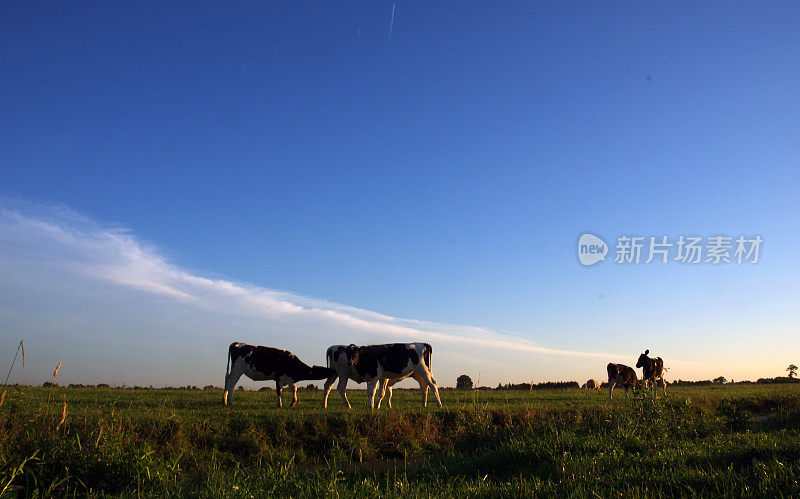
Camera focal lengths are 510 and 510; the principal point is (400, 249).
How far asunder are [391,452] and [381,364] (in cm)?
611

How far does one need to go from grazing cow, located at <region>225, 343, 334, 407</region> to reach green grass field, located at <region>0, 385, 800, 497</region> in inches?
74.3

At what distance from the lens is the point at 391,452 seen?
12.2 m

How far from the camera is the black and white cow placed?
1828 cm

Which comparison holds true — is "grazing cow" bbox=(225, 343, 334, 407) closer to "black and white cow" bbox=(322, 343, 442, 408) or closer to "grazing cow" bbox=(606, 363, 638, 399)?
"black and white cow" bbox=(322, 343, 442, 408)

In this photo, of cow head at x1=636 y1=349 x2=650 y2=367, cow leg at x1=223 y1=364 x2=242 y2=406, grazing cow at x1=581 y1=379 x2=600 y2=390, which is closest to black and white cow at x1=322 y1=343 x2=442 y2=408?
cow leg at x1=223 y1=364 x2=242 y2=406

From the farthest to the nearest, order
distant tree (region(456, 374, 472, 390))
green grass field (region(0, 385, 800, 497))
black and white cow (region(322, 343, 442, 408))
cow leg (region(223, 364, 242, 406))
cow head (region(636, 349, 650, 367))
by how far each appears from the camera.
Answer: distant tree (region(456, 374, 472, 390)) → cow head (region(636, 349, 650, 367)) → black and white cow (region(322, 343, 442, 408)) → cow leg (region(223, 364, 242, 406)) → green grass field (region(0, 385, 800, 497))

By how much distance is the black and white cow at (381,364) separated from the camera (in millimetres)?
18281

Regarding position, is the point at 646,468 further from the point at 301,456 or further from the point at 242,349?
the point at 242,349

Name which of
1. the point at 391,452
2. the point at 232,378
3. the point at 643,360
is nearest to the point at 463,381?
the point at 643,360

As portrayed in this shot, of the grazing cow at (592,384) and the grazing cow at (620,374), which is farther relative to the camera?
the grazing cow at (592,384)

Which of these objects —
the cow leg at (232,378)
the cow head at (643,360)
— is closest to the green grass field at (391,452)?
the cow leg at (232,378)

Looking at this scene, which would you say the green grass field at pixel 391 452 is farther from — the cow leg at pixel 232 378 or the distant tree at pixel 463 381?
the distant tree at pixel 463 381

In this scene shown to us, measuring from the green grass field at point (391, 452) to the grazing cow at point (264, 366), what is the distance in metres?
1.89

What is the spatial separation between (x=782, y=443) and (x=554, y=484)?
460cm
